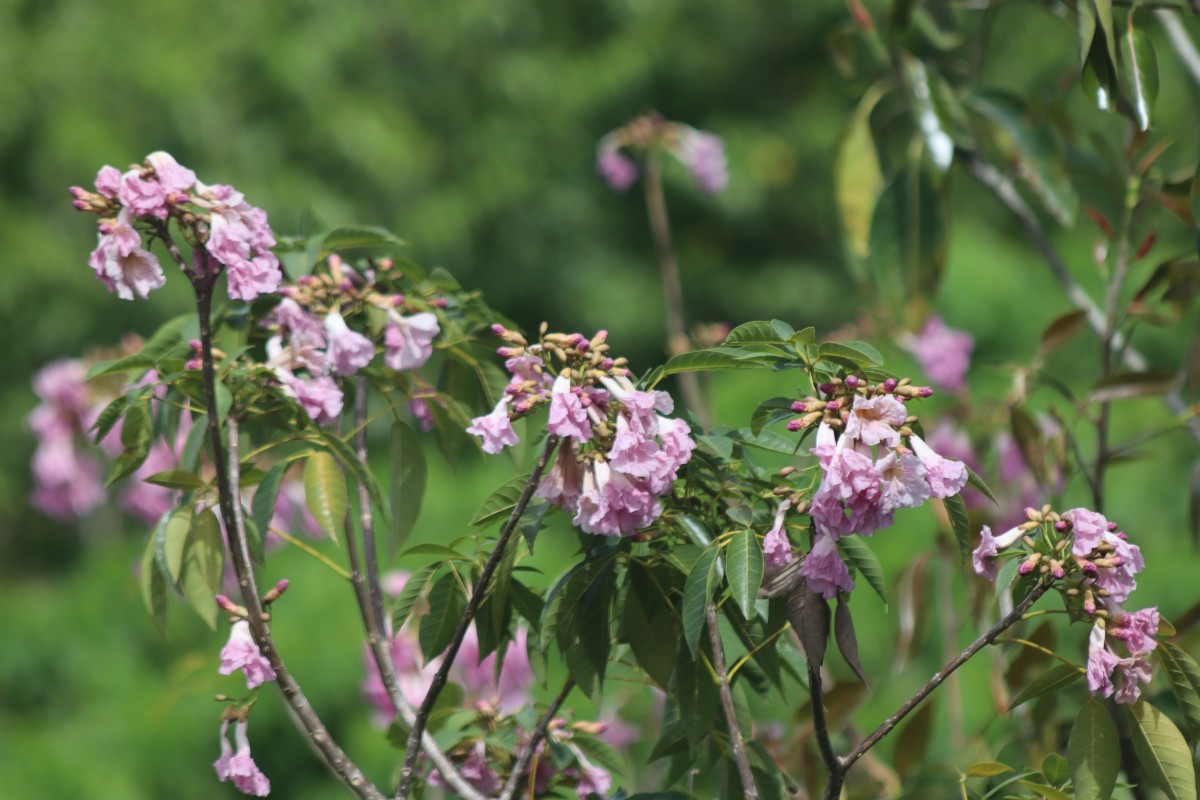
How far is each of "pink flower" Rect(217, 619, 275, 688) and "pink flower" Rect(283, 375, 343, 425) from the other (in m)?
0.17

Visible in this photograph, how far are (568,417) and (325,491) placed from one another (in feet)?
0.92

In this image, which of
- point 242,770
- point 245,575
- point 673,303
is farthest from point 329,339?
point 673,303

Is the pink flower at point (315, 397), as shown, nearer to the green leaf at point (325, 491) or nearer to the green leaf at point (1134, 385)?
the green leaf at point (325, 491)

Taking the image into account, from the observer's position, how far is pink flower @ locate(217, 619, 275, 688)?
973 mm

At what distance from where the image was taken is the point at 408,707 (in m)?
1.09

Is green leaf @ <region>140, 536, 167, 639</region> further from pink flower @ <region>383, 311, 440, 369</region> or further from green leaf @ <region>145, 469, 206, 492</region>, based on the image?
pink flower @ <region>383, 311, 440, 369</region>

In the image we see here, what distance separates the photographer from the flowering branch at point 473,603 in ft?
2.84

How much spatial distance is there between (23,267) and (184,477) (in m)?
7.41

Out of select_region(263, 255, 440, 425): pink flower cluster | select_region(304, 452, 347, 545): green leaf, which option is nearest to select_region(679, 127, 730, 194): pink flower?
select_region(263, 255, 440, 425): pink flower cluster

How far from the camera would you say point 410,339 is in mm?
1113

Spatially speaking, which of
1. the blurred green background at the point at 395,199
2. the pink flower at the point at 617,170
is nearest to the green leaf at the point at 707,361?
the pink flower at the point at 617,170

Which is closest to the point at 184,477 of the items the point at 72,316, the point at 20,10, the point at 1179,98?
the point at 72,316

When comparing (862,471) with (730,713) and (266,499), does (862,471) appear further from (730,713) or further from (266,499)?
(266,499)

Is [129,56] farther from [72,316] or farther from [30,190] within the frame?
[72,316]
